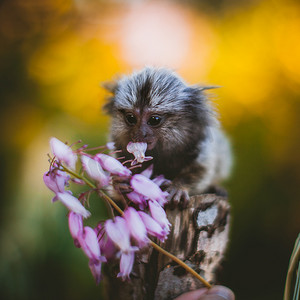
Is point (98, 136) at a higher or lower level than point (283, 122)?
lower

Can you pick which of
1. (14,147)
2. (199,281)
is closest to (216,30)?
(14,147)

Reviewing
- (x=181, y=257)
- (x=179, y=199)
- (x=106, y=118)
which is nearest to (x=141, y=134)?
(x=179, y=199)

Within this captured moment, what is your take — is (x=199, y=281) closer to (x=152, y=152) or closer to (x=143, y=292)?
(x=143, y=292)

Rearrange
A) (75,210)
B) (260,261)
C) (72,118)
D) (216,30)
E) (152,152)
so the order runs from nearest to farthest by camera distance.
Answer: (75,210), (152,152), (260,261), (216,30), (72,118)

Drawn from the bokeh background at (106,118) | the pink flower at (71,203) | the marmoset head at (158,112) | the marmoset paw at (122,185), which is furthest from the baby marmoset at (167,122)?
the bokeh background at (106,118)

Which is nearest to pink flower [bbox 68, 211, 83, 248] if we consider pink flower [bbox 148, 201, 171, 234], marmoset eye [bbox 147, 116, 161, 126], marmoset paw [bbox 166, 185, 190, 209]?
pink flower [bbox 148, 201, 171, 234]

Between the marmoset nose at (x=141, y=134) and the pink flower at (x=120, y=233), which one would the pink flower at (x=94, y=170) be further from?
the marmoset nose at (x=141, y=134)

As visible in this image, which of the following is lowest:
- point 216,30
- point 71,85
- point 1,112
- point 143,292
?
point 143,292

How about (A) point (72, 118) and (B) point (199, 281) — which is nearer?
(B) point (199, 281)
